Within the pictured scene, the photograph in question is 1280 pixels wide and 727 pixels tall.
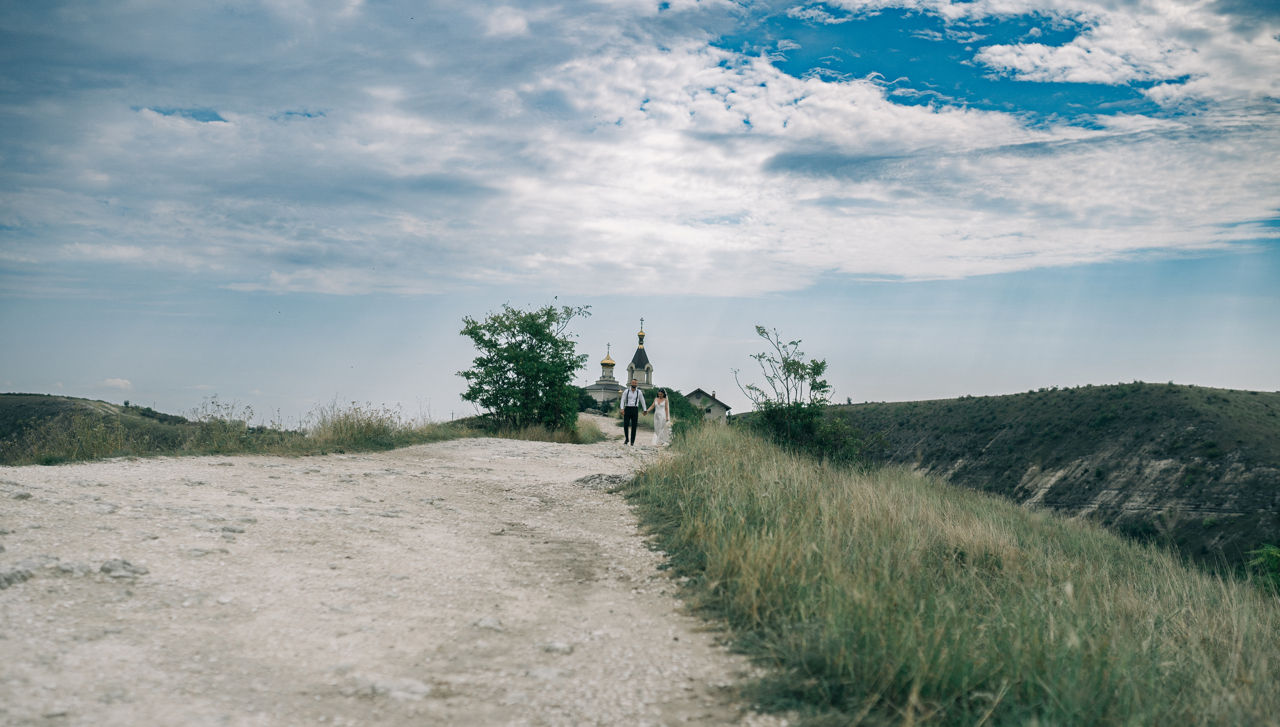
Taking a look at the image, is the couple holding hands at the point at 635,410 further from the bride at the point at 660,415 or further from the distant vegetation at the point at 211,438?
the distant vegetation at the point at 211,438

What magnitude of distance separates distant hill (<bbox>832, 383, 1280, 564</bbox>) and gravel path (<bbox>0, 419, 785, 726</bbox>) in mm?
32732

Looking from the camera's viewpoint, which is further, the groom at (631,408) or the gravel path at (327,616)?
the groom at (631,408)

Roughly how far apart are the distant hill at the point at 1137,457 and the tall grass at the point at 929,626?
30.1 m

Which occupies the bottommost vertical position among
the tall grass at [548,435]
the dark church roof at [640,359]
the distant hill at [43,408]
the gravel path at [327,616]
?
the gravel path at [327,616]

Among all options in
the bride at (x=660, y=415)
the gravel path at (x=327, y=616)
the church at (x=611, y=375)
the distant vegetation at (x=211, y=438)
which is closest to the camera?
the gravel path at (x=327, y=616)

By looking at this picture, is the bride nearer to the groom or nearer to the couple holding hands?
the couple holding hands

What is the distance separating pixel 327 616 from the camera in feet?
15.4

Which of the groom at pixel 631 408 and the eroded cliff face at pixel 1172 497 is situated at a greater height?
the groom at pixel 631 408

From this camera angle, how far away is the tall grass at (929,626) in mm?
3502

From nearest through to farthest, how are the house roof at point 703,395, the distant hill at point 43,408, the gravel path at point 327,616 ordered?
the gravel path at point 327,616
the distant hill at point 43,408
the house roof at point 703,395

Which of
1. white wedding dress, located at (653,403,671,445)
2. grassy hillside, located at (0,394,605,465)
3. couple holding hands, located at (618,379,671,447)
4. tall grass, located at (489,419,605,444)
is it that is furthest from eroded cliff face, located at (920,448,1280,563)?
grassy hillside, located at (0,394,605,465)

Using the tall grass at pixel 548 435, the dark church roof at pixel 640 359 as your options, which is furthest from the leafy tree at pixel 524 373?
the dark church roof at pixel 640 359

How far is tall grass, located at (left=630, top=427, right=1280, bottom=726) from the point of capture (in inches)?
138

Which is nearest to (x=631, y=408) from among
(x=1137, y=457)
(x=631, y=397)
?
(x=631, y=397)
